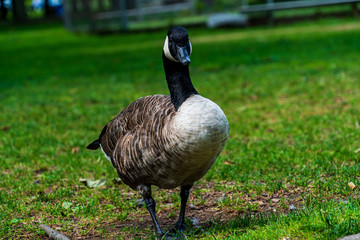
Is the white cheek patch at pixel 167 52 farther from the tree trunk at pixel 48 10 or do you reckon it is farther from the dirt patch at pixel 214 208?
the tree trunk at pixel 48 10

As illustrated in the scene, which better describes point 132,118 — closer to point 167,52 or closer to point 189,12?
point 167,52

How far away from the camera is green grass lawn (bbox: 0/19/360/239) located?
14.4 feet

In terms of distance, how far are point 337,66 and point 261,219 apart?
7.91m

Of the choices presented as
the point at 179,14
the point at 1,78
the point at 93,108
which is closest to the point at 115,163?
the point at 93,108

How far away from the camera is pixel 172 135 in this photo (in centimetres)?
362

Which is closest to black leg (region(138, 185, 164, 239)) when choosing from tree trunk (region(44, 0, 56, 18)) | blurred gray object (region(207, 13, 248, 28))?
blurred gray object (region(207, 13, 248, 28))

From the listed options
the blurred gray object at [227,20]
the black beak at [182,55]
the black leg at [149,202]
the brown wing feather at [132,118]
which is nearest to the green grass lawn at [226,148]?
the black leg at [149,202]

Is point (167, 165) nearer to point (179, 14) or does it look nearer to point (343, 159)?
point (343, 159)

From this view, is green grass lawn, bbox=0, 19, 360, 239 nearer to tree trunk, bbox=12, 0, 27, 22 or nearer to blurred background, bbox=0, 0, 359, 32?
blurred background, bbox=0, 0, 359, 32

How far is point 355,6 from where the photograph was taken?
21.2 m

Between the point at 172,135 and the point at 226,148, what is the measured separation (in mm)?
3103

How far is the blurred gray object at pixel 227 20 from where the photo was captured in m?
23.5

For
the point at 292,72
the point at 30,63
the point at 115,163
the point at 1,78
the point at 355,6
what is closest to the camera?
the point at 115,163

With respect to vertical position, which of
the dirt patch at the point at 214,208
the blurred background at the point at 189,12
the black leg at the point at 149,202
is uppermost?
the blurred background at the point at 189,12
